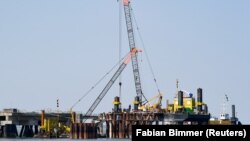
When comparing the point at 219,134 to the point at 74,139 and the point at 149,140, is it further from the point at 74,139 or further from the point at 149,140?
the point at 74,139

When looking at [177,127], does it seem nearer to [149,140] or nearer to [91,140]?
[149,140]

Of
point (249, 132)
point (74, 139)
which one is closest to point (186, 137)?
point (249, 132)

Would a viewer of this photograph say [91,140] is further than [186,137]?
Yes

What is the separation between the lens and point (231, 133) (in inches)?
1503

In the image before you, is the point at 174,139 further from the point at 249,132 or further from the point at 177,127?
the point at 249,132

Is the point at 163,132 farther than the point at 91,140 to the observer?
No

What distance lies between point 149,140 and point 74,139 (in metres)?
163

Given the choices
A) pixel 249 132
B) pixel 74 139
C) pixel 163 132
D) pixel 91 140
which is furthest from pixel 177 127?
pixel 74 139

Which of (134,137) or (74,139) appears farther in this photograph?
(74,139)

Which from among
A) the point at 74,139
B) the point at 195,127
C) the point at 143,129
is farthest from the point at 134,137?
the point at 74,139

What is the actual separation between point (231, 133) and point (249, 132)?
870 mm

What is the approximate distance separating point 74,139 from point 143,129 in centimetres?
16200

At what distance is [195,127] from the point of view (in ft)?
126

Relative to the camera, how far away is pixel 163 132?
38438mm
